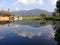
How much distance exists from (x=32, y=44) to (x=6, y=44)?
215cm

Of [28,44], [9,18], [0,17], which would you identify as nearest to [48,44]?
[28,44]

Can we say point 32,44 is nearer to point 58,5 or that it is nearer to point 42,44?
point 42,44

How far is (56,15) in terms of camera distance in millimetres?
72938

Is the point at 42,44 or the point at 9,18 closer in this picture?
the point at 42,44

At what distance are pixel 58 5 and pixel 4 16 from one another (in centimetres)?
2311

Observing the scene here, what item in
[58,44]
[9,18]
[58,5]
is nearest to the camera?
[58,44]

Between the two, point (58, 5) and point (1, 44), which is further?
point (58, 5)

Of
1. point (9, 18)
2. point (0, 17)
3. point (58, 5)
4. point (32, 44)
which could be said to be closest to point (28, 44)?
point (32, 44)

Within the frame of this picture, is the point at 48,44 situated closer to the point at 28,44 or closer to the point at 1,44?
the point at 28,44

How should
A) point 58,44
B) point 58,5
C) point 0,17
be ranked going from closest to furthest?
point 58,44 → point 0,17 → point 58,5

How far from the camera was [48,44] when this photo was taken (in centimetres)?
1507

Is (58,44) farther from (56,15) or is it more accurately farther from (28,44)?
(56,15)

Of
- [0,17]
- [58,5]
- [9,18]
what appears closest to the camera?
[0,17]

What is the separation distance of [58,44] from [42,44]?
1.33 meters
